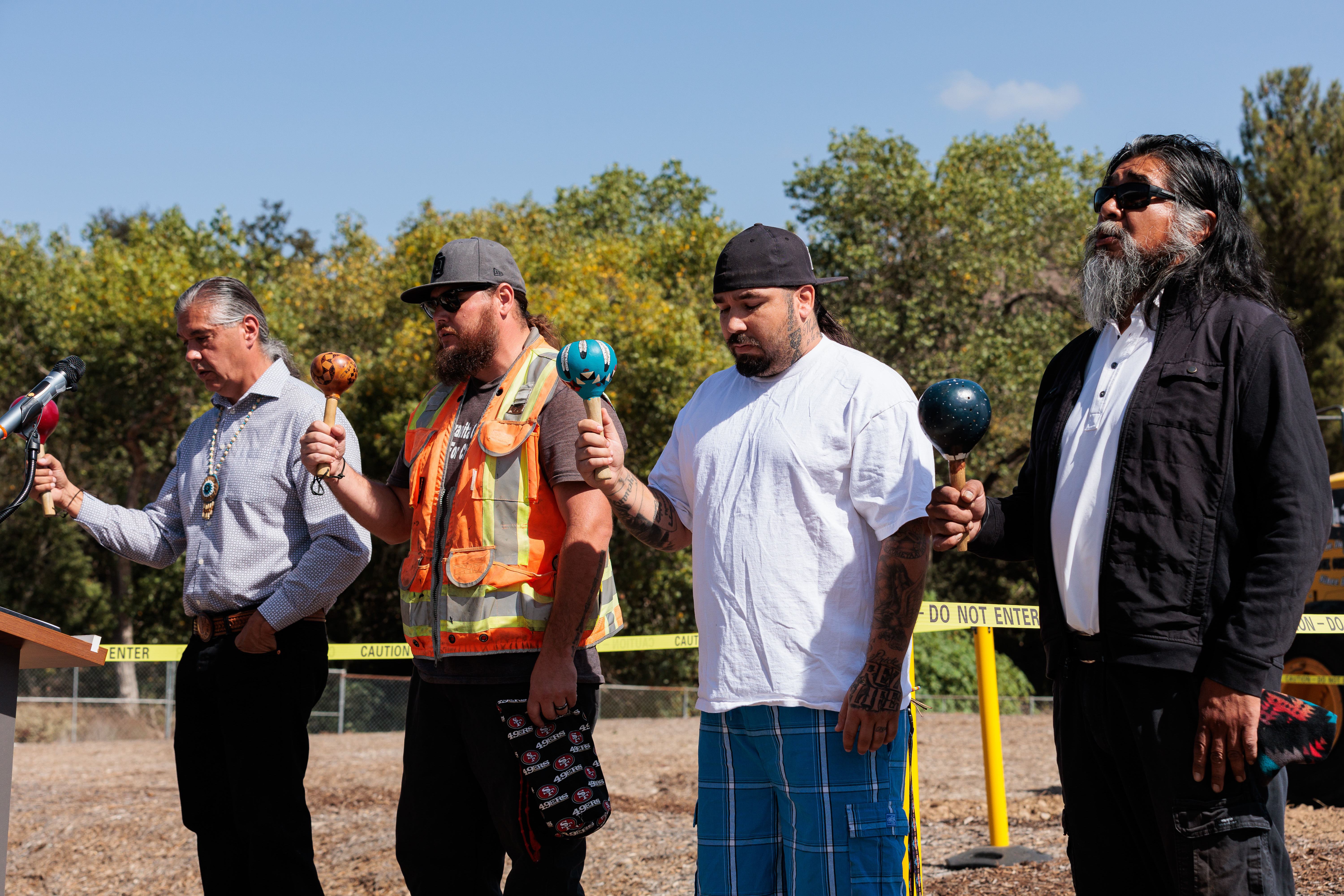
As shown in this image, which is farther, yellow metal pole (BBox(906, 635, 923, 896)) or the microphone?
the microphone

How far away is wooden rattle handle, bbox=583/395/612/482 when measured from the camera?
2.78 meters

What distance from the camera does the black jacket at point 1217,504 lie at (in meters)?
2.28

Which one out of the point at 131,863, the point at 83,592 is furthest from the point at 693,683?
the point at 131,863

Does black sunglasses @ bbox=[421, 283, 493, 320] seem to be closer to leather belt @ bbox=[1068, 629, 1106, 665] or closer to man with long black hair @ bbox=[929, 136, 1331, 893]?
man with long black hair @ bbox=[929, 136, 1331, 893]

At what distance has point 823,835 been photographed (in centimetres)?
274

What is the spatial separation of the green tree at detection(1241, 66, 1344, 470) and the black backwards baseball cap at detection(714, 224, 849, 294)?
19937 mm

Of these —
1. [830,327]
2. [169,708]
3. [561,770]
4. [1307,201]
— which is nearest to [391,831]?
[561,770]

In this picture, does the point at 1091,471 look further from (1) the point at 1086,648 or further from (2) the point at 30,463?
(2) the point at 30,463

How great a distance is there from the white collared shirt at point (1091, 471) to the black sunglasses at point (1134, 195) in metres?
0.22

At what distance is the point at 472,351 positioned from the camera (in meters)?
3.61

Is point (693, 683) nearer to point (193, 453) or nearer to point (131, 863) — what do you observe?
point (131, 863)

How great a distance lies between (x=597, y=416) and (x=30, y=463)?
7.17ft

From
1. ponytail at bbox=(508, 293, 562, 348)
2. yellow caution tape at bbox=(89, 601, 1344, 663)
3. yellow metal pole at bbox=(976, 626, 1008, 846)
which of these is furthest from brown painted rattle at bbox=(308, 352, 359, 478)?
yellow metal pole at bbox=(976, 626, 1008, 846)

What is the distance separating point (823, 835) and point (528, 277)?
57.8ft
